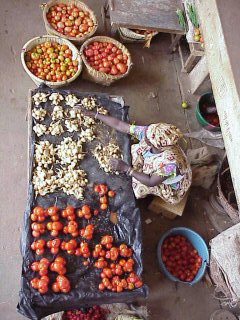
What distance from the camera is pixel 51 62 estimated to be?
4.22 metres

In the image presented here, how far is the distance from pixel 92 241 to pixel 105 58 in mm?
2082

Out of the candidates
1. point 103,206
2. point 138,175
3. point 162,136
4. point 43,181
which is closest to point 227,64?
point 162,136

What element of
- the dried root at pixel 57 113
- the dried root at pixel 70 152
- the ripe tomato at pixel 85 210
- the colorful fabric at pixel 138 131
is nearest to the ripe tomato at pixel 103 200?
the ripe tomato at pixel 85 210

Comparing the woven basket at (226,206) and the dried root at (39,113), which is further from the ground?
the dried root at (39,113)

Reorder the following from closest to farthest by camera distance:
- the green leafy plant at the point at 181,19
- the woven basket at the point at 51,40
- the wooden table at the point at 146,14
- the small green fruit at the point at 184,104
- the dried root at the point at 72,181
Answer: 1. the dried root at the point at 72,181
2. the woven basket at the point at 51,40
3. the wooden table at the point at 146,14
4. the green leafy plant at the point at 181,19
5. the small green fruit at the point at 184,104

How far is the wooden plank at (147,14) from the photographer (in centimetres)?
438

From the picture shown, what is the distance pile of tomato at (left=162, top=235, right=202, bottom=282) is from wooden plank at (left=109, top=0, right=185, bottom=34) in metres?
2.39

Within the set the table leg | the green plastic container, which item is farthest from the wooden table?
the green plastic container

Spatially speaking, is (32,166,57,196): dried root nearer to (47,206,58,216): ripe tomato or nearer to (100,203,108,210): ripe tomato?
(47,206,58,216): ripe tomato

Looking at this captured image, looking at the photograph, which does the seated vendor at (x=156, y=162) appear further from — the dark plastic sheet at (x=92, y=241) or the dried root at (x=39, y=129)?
the dried root at (x=39, y=129)

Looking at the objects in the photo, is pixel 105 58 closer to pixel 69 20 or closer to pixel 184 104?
pixel 69 20

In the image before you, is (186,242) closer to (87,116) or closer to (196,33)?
(87,116)

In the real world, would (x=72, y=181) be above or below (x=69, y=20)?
below

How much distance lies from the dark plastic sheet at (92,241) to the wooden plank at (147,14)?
1.01m
